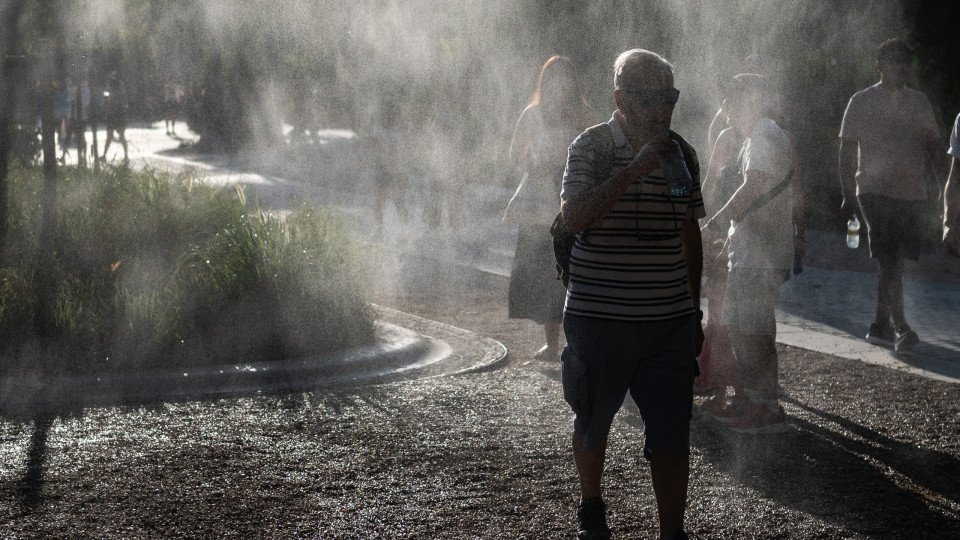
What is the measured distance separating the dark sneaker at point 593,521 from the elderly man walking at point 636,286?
0.22 m

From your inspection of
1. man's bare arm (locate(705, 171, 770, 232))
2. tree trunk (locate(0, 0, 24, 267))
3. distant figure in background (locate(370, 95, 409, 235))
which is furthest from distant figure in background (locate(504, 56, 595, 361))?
distant figure in background (locate(370, 95, 409, 235))

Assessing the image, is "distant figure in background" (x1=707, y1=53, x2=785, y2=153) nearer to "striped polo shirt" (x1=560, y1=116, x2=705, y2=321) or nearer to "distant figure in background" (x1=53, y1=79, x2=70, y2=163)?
"striped polo shirt" (x1=560, y1=116, x2=705, y2=321)

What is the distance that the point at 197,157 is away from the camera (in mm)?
25469

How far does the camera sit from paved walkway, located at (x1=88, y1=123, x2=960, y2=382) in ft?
23.6

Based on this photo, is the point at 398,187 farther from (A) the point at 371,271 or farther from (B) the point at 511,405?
(B) the point at 511,405

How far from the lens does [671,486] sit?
3.55 metres

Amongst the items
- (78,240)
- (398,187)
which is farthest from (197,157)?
(78,240)

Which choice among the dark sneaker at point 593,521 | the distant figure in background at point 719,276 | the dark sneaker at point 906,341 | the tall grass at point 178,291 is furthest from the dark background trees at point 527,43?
the dark sneaker at point 593,521

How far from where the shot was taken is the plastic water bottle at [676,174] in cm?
325

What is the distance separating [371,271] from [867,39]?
372 inches

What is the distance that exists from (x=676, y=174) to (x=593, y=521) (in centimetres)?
118

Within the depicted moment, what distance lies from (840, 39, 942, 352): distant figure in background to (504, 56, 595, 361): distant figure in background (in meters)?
1.93

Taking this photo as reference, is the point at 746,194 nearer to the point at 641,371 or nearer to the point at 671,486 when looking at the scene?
the point at 641,371

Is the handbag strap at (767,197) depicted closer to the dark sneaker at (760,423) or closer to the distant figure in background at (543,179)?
the dark sneaker at (760,423)
